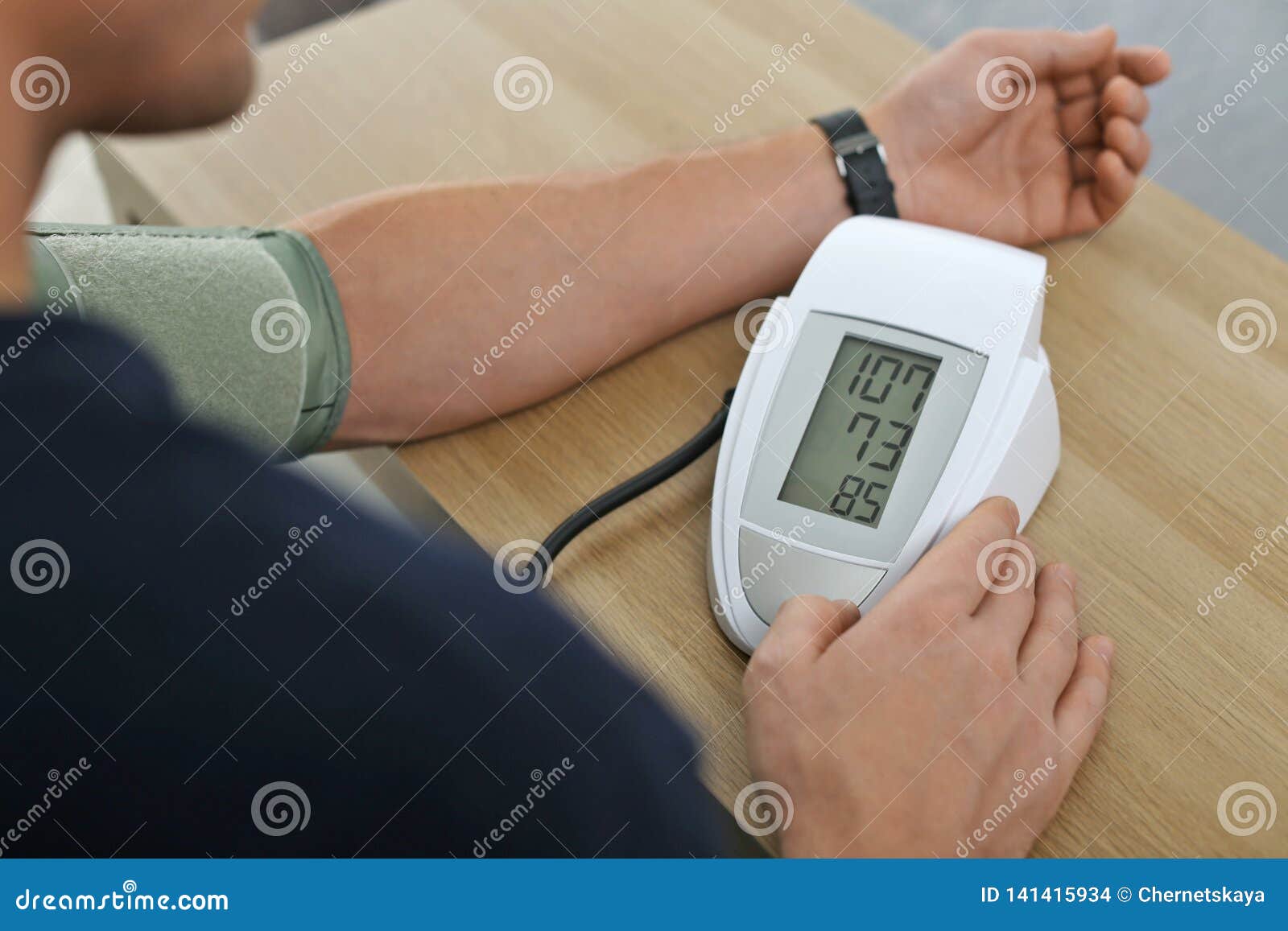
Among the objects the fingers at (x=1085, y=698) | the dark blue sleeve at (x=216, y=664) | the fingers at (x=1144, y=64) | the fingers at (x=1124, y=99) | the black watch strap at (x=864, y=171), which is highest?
the fingers at (x=1144, y=64)

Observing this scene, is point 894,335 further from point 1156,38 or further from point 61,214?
point 61,214

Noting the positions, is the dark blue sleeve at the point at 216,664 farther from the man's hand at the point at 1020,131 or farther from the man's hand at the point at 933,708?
the man's hand at the point at 1020,131

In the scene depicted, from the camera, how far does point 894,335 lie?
0.66 metres

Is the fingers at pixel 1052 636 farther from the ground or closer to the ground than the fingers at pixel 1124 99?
closer to the ground

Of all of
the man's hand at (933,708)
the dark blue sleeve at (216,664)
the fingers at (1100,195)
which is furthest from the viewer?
the fingers at (1100,195)

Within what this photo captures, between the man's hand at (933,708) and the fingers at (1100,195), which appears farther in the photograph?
Result: the fingers at (1100,195)

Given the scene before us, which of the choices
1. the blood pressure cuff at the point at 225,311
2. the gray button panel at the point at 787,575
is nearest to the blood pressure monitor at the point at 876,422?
the gray button panel at the point at 787,575

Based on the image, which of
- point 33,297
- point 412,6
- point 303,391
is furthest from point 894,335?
point 412,6

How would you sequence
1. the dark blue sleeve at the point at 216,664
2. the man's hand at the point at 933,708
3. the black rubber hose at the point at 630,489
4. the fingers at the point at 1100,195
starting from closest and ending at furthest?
the dark blue sleeve at the point at 216,664
the man's hand at the point at 933,708
the black rubber hose at the point at 630,489
the fingers at the point at 1100,195

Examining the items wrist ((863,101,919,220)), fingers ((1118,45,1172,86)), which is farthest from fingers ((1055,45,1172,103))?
wrist ((863,101,919,220))

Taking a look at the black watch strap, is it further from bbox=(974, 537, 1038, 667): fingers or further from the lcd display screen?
bbox=(974, 537, 1038, 667): fingers

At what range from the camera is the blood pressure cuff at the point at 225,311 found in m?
0.62

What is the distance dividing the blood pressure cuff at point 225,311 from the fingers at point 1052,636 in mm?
453

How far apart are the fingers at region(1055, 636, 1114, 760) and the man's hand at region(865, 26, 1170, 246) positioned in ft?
1.15
